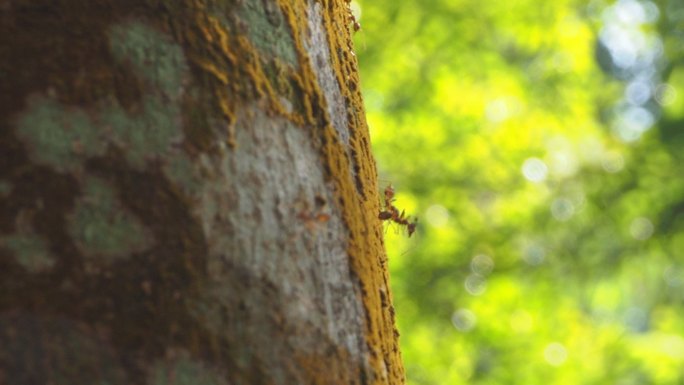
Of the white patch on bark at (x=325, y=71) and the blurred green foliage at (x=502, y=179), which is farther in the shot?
the blurred green foliage at (x=502, y=179)

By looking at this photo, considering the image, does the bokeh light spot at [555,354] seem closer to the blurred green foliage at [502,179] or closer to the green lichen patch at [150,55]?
the blurred green foliage at [502,179]

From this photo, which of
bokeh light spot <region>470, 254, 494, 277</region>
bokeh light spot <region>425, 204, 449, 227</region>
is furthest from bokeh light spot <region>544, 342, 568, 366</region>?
bokeh light spot <region>425, 204, 449, 227</region>

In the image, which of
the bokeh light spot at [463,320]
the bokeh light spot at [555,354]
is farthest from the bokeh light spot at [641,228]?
the bokeh light spot at [463,320]

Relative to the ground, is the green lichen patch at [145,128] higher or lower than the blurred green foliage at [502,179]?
lower

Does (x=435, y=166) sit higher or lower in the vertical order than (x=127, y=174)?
higher

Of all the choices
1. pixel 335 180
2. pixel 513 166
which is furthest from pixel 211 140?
pixel 513 166

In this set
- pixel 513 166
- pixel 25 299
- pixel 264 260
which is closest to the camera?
pixel 25 299

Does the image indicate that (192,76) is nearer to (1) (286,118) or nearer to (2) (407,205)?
(1) (286,118)
